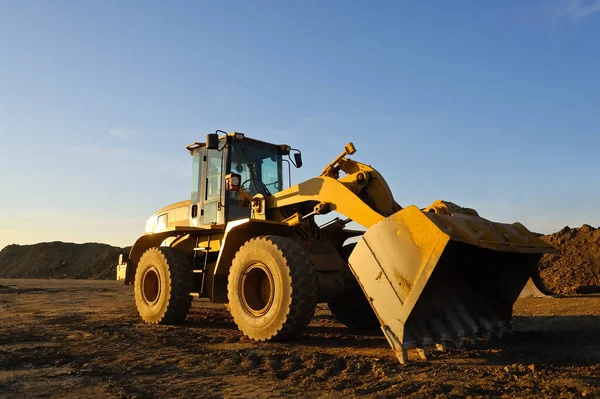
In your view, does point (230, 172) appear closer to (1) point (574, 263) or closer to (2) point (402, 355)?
(2) point (402, 355)

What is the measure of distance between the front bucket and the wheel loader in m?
0.01

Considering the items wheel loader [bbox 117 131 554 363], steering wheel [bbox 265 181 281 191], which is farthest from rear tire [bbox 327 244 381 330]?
steering wheel [bbox 265 181 281 191]

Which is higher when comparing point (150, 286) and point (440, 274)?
point (440, 274)

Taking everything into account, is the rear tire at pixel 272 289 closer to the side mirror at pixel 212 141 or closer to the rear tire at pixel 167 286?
the rear tire at pixel 167 286

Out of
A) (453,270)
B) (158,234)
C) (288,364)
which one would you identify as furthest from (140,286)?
(453,270)

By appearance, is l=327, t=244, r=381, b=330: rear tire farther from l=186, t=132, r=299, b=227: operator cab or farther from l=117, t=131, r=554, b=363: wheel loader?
l=186, t=132, r=299, b=227: operator cab

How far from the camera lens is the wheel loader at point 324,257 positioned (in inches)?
196

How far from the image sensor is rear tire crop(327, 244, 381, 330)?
293 inches

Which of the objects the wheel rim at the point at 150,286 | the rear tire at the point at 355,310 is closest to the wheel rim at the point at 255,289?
the rear tire at the point at 355,310

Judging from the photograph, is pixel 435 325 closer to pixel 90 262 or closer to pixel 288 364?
pixel 288 364

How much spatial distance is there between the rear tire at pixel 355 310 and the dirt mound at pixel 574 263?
8.15 meters

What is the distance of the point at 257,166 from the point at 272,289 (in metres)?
3.00

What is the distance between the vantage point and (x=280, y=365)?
495 cm

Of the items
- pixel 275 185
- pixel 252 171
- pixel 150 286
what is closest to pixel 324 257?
pixel 275 185
